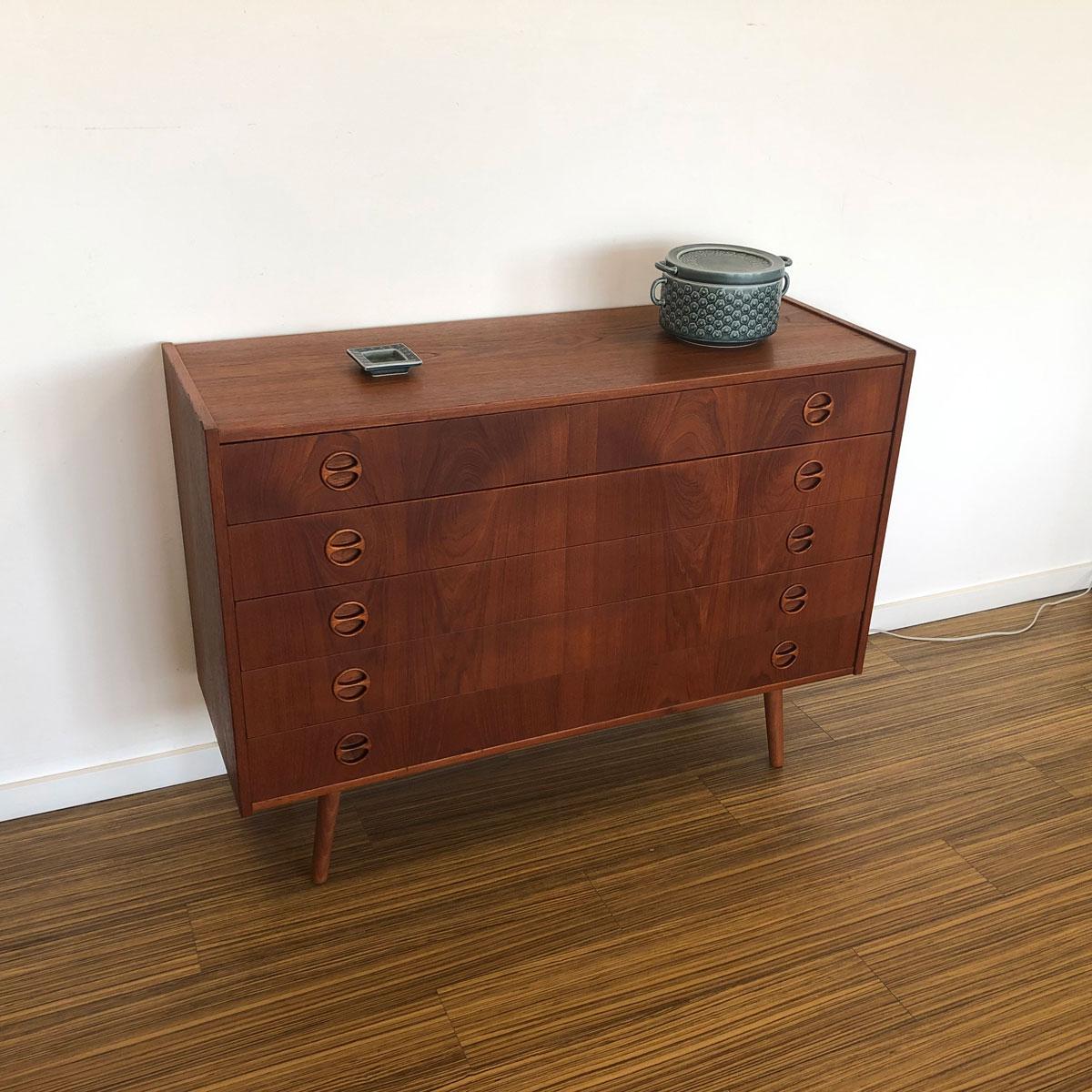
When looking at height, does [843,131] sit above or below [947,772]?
above

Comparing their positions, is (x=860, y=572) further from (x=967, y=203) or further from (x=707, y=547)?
(x=967, y=203)

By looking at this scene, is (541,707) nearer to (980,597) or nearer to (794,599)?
(794,599)

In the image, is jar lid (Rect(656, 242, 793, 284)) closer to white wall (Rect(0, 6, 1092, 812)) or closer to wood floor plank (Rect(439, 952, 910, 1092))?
white wall (Rect(0, 6, 1092, 812))

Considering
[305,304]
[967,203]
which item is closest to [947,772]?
[967,203]

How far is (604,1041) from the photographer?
153cm

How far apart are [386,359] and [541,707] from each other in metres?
0.57

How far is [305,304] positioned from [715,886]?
108cm

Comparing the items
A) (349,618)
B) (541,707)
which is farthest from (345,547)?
(541,707)

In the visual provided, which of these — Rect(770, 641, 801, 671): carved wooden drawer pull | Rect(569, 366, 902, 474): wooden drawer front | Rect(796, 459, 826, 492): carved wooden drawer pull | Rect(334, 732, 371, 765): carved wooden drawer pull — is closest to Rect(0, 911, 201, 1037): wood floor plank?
Rect(334, 732, 371, 765): carved wooden drawer pull

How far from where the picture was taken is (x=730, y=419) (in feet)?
5.55

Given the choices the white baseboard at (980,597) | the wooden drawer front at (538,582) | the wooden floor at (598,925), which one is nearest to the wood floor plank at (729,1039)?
the wooden floor at (598,925)

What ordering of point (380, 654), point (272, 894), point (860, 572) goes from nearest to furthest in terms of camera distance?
point (380, 654) < point (272, 894) < point (860, 572)

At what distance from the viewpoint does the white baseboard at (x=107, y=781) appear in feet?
6.13

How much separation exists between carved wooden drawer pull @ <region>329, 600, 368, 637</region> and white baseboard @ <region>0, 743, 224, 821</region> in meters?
0.55
